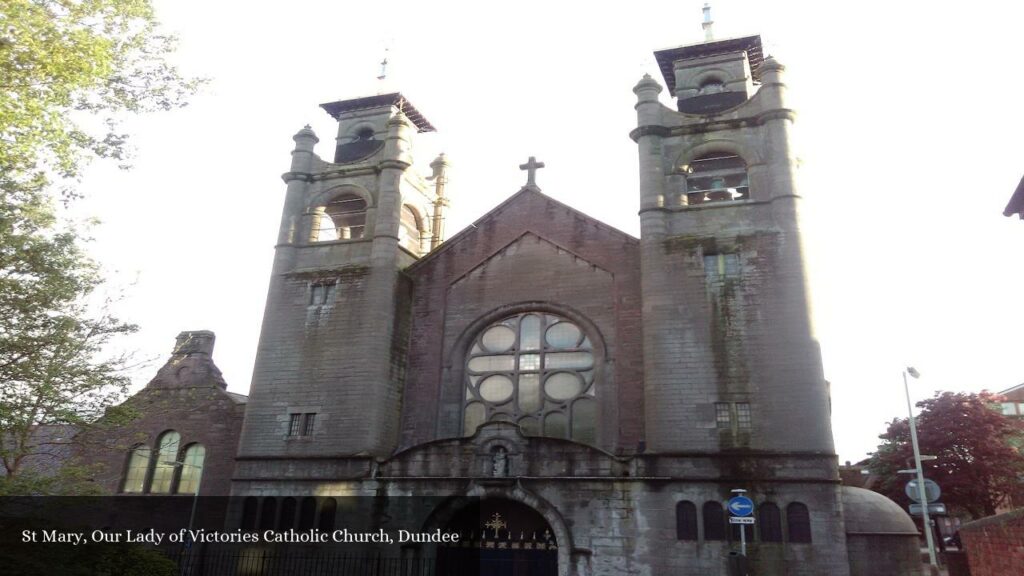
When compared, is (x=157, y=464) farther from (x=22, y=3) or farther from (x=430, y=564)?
(x=22, y=3)

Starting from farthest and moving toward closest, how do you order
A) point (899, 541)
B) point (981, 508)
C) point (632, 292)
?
point (981, 508) < point (632, 292) < point (899, 541)

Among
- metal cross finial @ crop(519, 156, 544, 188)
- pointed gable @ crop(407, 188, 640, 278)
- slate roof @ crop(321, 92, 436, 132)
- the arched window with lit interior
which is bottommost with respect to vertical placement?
pointed gable @ crop(407, 188, 640, 278)

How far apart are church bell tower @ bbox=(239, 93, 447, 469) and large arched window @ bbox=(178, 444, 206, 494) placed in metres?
4.58

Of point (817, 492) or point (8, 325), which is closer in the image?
point (8, 325)

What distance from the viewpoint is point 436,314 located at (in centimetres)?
2591

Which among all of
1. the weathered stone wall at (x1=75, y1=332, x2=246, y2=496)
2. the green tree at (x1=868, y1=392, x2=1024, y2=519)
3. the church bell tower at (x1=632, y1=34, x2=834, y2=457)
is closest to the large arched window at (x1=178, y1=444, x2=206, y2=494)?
the weathered stone wall at (x1=75, y1=332, x2=246, y2=496)

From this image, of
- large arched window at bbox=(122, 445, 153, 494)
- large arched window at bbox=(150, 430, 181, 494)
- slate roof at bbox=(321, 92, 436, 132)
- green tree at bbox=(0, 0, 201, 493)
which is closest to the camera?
green tree at bbox=(0, 0, 201, 493)

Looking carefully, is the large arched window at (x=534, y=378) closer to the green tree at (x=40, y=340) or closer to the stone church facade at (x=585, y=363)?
the stone church facade at (x=585, y=363)

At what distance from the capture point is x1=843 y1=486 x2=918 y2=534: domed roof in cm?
1906

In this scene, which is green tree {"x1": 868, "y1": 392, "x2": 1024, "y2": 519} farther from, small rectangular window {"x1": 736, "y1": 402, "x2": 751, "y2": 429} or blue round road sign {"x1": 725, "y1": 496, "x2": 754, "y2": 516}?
blue round road sign {"x1": 725, "y1": 496, "x2": 754, "y2": 516}

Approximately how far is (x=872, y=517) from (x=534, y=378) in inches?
411

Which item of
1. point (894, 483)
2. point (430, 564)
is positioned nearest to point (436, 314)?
point (430, 564)

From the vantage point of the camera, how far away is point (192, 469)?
27.5 meters

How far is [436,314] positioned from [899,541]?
50.7 feet
